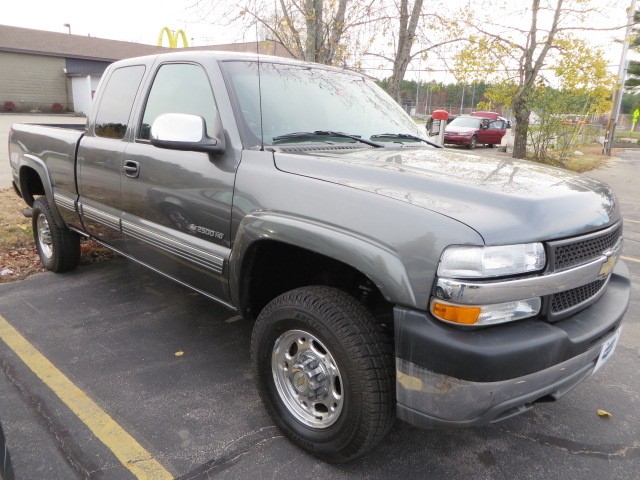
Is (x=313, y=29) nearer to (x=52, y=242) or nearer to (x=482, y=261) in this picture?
(x=52, y=242)

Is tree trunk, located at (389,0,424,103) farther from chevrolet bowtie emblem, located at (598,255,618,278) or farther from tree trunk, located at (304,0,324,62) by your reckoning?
chevrolet bowtie emblem, located at (598,255,618,278)

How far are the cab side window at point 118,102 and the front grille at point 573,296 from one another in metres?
3.03

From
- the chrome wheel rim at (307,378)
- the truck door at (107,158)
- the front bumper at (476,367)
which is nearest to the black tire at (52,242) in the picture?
the truck door at (107,158)

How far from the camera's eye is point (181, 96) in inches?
128

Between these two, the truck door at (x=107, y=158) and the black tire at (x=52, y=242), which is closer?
the truck door at (x=107, y=158)

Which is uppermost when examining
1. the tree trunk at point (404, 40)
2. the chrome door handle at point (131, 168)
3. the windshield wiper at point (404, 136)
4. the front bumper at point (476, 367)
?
the tree trunk at point (404, 40)

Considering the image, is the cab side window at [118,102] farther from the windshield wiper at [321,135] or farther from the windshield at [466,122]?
the windshield at [466,122]

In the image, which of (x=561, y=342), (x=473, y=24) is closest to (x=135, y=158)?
(x=561, y=342)

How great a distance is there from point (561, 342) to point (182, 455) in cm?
181

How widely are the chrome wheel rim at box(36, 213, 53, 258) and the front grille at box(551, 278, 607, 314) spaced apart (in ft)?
15.0

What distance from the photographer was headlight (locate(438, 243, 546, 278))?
1.84 metres

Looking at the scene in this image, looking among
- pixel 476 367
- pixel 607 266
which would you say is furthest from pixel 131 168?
pixel 607 266

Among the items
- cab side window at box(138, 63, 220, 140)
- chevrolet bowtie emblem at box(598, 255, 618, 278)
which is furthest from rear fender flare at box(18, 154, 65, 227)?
chevrolet bowtie emblem at box(598, 255, 618, 278)

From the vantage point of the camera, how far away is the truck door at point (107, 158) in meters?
3.64
